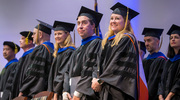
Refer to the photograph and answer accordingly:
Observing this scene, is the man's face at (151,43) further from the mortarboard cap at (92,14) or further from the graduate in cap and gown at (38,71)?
the graduate in cap and gown at (38,71)

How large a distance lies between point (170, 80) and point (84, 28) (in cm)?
160

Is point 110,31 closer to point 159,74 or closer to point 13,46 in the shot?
point 159,74

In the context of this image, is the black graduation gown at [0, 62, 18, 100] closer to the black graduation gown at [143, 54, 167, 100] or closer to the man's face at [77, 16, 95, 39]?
the man's face at [77, 16, 95, 39]

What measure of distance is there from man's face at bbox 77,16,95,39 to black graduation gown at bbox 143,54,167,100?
1.29m

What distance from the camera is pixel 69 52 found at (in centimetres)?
455

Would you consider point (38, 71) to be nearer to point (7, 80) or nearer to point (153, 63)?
point (7, 80)

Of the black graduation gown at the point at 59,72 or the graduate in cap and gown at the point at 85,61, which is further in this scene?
the black graduation gown at the point at 59,72

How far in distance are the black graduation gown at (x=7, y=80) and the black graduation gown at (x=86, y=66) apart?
8.03 ft

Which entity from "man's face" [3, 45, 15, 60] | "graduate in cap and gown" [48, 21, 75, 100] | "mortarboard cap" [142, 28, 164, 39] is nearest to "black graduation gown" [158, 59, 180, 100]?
"mortarboard cap" [142, 28, 164, 39]

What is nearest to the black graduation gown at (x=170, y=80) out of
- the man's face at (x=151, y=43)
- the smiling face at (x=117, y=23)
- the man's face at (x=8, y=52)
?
the man's face at (x=151, y=43)

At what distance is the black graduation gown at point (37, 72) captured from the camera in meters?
4.87

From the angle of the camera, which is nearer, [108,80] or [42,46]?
[108,80]

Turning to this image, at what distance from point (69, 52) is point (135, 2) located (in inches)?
87.4

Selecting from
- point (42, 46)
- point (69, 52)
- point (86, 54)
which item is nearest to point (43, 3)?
point (42, 46)
